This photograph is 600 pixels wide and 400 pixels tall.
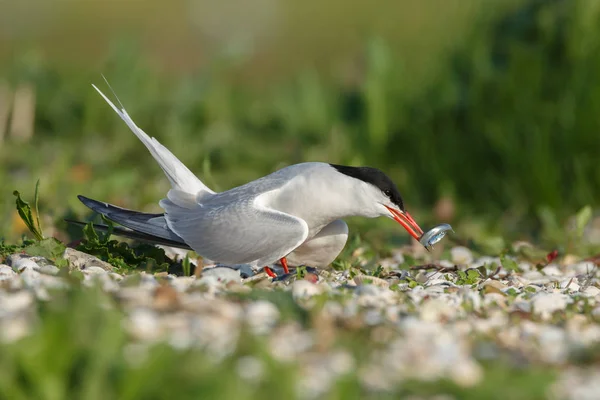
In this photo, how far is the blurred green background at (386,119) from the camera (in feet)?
22.0

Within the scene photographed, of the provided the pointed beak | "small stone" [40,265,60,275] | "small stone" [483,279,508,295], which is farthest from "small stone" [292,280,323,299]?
the pointed beak

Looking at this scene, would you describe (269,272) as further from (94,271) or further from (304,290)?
(304,290)

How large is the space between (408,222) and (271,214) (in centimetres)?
75

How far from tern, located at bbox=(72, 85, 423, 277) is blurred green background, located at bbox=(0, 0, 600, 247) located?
0.83m

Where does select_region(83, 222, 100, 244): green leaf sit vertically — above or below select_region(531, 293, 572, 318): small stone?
below

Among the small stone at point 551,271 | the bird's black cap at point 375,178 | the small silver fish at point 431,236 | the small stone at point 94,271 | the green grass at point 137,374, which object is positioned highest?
the bird's black cap at point 375,178

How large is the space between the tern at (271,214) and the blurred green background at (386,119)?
0.83 m

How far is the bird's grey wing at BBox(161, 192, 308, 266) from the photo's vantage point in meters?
4.18

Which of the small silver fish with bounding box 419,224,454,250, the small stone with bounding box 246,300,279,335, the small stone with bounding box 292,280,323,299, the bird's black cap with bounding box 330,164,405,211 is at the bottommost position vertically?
the small silver fish with bounding box 419,224,454,250

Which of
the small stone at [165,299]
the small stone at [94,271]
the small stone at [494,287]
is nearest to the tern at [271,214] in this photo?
the small stone at [94,271]

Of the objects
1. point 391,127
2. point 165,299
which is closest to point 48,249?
point 165,299

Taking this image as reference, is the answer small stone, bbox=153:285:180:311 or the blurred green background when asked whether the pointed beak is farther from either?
small stone, bbox=153:285:180:311

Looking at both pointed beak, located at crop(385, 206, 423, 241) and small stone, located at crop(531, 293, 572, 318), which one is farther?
pointed beak, located at crop(385, 206, 423, 241)

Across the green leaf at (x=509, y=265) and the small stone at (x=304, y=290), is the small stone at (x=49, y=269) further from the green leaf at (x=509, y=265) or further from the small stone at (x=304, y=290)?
the green leaf at (x=509, y=265)
